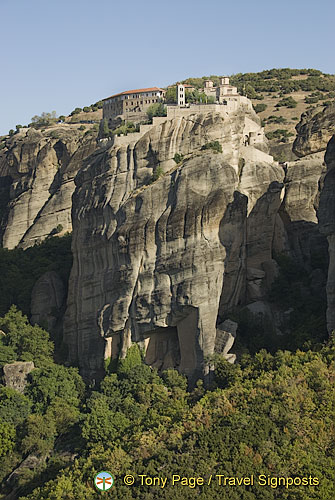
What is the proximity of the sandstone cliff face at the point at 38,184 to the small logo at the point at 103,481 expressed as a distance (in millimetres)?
44063

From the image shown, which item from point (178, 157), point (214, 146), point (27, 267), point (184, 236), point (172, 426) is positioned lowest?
point (172, 426)

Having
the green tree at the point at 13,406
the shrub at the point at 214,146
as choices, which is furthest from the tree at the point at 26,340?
the shrub at the point at 214,146

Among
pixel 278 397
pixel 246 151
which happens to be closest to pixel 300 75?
pixel 246 151

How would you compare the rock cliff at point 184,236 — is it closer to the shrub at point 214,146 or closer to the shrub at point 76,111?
the shrub at point 214,146

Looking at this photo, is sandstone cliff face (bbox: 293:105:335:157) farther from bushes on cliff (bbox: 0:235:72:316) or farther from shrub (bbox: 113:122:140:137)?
bushes on cliff (bbox: 0:235:72:316)

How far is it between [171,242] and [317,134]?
14.6 m

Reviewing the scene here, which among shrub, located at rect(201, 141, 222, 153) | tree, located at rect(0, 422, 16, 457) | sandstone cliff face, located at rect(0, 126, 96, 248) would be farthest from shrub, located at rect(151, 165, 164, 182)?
sandstone cliff face, located at rect(0, 126, 96, 248)

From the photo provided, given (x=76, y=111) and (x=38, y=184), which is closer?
(x=38, y=184)

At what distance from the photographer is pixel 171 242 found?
64.4m

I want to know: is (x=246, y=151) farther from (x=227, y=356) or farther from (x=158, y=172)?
(x=227, y=356)

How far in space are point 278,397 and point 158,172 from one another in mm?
18523

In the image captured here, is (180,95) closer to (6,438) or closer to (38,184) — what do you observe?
(38,184)

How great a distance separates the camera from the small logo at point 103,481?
49062 mm

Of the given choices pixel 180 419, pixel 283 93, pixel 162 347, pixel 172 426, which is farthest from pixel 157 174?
pixel 283 93
